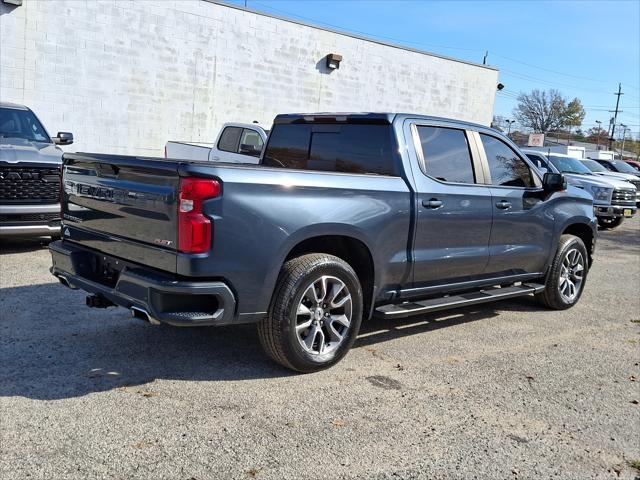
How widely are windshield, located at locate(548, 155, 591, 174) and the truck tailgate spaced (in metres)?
15.0

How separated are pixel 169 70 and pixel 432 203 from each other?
552 inches

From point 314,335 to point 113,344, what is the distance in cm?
167

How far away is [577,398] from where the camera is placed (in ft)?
15.0

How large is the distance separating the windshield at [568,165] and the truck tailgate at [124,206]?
15.0 metres

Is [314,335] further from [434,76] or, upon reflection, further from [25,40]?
[434,76]

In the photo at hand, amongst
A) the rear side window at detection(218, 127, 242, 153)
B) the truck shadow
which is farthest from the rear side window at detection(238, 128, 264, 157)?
the truck shadow

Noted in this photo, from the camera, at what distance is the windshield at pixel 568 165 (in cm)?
1767

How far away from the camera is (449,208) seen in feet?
17.9

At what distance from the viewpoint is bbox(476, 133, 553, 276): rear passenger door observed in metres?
6.04

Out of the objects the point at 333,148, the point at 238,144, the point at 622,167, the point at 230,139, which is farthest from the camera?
the point at 622,167

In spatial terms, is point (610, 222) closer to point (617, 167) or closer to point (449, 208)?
point (617, 167)

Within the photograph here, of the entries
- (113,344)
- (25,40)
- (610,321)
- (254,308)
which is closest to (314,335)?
(254,308)

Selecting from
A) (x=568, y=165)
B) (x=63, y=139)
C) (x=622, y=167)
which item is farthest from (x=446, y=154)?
(x=622, y=167)

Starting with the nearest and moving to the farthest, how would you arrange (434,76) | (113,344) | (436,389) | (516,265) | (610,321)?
(436,389)
(113,344)
(516,265)
(610,321)
(434,76)
